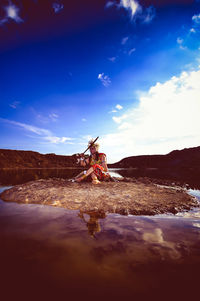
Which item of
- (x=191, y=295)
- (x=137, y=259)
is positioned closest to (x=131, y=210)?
(x=137, y=259)

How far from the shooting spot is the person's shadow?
2826 millimetres

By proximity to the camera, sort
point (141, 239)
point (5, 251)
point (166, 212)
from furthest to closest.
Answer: point (166, 212), point (141, 239), point (5, 251)

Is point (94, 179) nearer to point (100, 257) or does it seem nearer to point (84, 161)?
point (84, 161)

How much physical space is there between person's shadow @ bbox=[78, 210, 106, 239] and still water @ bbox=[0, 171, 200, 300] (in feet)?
0.07

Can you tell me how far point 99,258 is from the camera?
1.98 metres

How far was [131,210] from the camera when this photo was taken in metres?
4.02

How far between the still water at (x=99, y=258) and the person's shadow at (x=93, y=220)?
22mm

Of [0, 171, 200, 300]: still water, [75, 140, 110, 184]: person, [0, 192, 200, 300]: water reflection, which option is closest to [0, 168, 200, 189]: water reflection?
[75, 140, 110, 184]: person

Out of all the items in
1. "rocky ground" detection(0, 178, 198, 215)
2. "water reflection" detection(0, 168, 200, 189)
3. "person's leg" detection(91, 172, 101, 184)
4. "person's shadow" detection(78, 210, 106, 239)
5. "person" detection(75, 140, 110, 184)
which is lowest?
"water reflection" detection(0, 168, 200, 189)

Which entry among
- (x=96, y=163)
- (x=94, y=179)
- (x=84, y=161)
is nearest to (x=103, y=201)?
(x=94, y=179)

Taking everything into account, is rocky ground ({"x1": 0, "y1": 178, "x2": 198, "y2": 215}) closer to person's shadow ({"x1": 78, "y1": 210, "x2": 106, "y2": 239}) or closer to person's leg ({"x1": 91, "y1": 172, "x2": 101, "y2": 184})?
person's shadow ({"x1": 78, "y1": 210, "x2": 106, "y2": 239})

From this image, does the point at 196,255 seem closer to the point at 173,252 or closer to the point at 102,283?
the point at 173,252

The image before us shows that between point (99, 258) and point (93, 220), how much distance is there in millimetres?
1423

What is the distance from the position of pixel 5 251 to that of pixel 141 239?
89.3 inches
